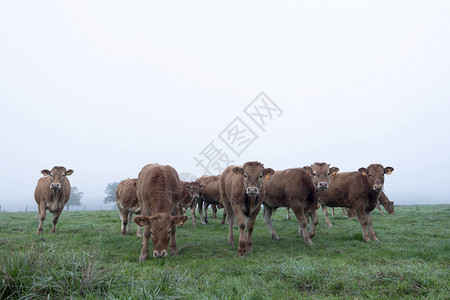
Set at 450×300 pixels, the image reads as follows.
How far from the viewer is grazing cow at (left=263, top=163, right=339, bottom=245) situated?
9359 mm

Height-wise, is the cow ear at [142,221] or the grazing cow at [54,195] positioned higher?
the grazing cow at [54,195]

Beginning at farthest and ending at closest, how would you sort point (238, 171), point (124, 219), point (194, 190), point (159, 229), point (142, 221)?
point (194, 190)
point (124, 219)
point (238, 171)
point (142, 221)
point (159, 229)

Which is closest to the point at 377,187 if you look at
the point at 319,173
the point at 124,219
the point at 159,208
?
the point at 319,173

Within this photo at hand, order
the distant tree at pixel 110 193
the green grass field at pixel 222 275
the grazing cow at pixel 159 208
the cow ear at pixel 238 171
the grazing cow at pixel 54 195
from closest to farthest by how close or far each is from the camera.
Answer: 1. the green grass field at pixel 222 275
2. the grazing cow at pixel 159 208
3. the cow ear at pixel 238 171
4. the grazing cow at pixel 54 195
5. the distant tree at pixel 110 193

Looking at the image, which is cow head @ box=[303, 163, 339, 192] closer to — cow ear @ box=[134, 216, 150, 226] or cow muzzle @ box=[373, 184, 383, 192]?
cow muzzle @ box=[373, 184, 383, 192]

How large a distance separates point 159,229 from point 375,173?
7.87m

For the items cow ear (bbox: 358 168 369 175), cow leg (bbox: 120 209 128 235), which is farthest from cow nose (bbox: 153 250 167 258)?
cow ear (bbox: 358 168 369 175)

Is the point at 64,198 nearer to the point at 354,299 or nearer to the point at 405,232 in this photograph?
the point at 354,299

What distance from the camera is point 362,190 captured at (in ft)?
33.6

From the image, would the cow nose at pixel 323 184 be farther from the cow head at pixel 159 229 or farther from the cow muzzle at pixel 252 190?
the cow head at pixel 159 229

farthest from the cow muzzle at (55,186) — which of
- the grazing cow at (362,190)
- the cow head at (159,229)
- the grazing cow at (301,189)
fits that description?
the grazing cow at (362,190)

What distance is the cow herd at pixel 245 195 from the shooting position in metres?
7.00

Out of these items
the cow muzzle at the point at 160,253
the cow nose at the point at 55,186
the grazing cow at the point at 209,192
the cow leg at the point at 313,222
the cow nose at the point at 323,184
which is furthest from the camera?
the grazing cow at the point at 209,192

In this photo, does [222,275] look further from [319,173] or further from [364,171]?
→ [364,171]
